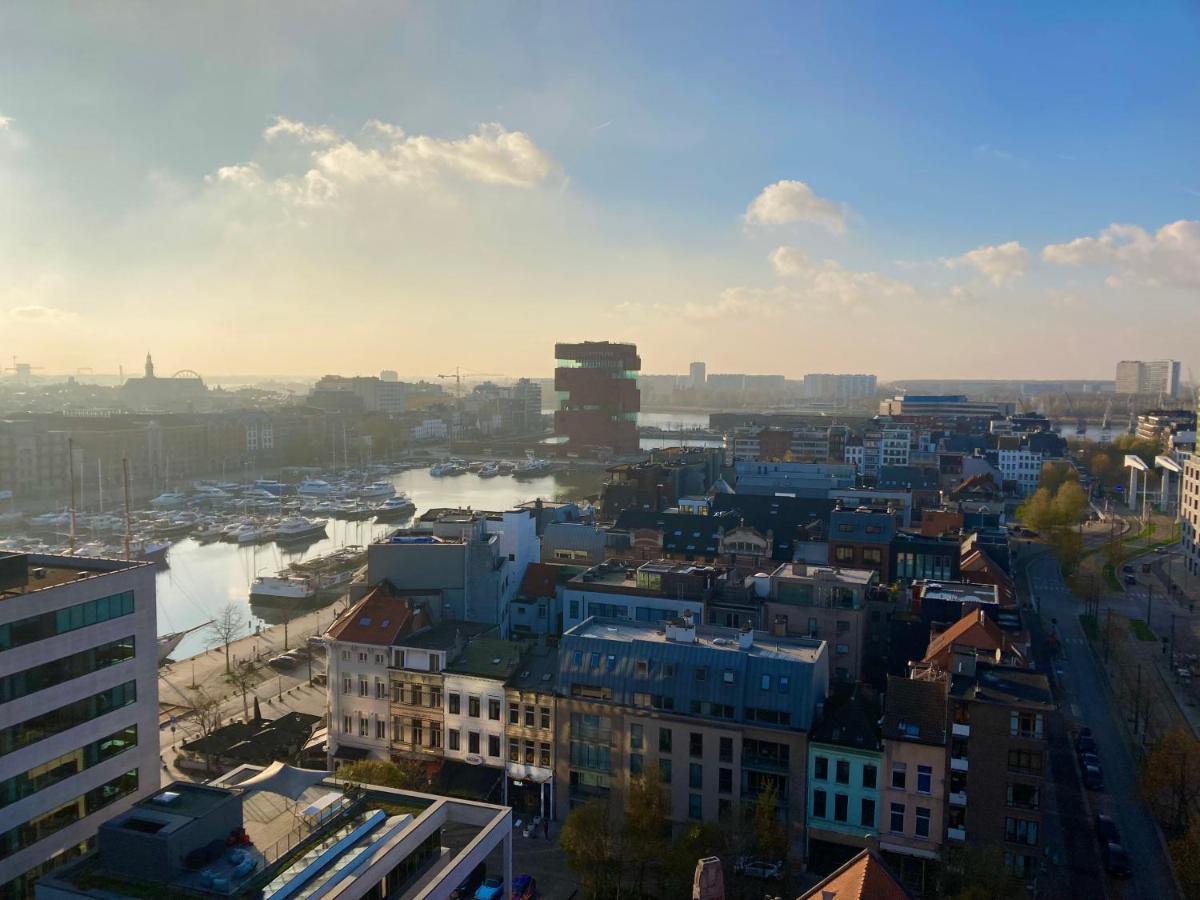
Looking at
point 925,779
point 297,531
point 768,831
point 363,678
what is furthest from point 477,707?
point 297,531

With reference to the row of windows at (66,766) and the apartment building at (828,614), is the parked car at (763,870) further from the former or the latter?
the row of windows at (66,766)

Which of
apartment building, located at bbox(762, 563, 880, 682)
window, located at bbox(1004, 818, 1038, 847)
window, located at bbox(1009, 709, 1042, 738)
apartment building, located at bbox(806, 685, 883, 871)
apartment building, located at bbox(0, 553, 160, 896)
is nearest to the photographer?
apartment building, located at bbox(0, 553, 160, 896)

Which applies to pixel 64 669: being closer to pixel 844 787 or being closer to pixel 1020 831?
pixel 844 787

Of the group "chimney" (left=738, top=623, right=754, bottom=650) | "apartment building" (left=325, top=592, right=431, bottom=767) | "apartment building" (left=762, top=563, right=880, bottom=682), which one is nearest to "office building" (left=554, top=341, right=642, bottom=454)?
"apartment building" (left=762, top=563, right=880, bottom=682)

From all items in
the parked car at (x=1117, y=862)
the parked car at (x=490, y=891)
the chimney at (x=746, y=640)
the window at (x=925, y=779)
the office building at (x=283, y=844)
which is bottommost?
the parked car at (x=1117, y=862)

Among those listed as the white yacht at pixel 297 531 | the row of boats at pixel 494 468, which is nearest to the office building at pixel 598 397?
the row of boats at pixel 494 468

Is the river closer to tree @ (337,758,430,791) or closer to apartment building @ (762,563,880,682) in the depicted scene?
tree @ (337,758,430,791)
